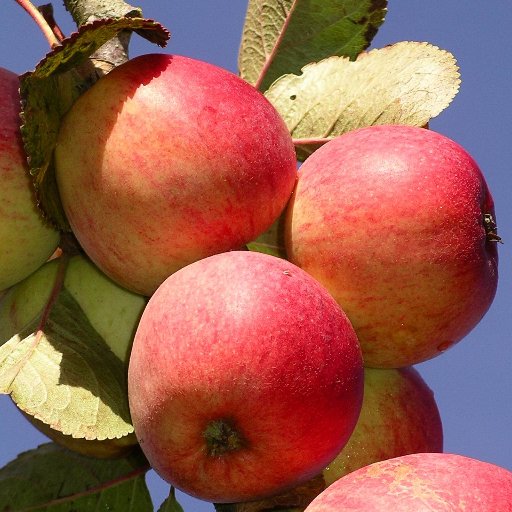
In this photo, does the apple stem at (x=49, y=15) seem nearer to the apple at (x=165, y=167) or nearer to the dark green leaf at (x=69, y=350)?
the apple at (x=165, y=167)

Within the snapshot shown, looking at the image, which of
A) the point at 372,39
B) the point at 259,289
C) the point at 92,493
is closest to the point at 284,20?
the point at 372,39

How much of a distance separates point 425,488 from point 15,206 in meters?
1.02

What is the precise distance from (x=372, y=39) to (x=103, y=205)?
866mm

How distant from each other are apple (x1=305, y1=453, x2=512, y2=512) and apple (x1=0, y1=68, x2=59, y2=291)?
2.80 feet

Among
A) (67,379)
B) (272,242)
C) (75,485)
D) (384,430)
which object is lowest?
(75,485)

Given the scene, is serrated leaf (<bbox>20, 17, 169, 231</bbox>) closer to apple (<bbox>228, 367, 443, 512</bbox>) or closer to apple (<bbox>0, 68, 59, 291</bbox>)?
apple (<bbox>0, 68, 59, 291</bbox>)

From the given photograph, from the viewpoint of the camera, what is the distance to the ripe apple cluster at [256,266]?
5.40 feet

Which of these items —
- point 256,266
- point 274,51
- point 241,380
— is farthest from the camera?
point 274,51

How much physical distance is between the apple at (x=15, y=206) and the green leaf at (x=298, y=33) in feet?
1.94

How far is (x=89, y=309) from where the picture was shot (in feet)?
6.91

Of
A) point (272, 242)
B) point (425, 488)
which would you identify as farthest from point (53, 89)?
point (425, 488)

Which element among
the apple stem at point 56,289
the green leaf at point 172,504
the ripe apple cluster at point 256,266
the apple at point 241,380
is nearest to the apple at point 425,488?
the ripe apple cluster at point 256,266

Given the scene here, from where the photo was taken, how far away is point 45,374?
6.24 ft

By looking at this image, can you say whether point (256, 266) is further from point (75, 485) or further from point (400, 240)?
point (75, 485)
